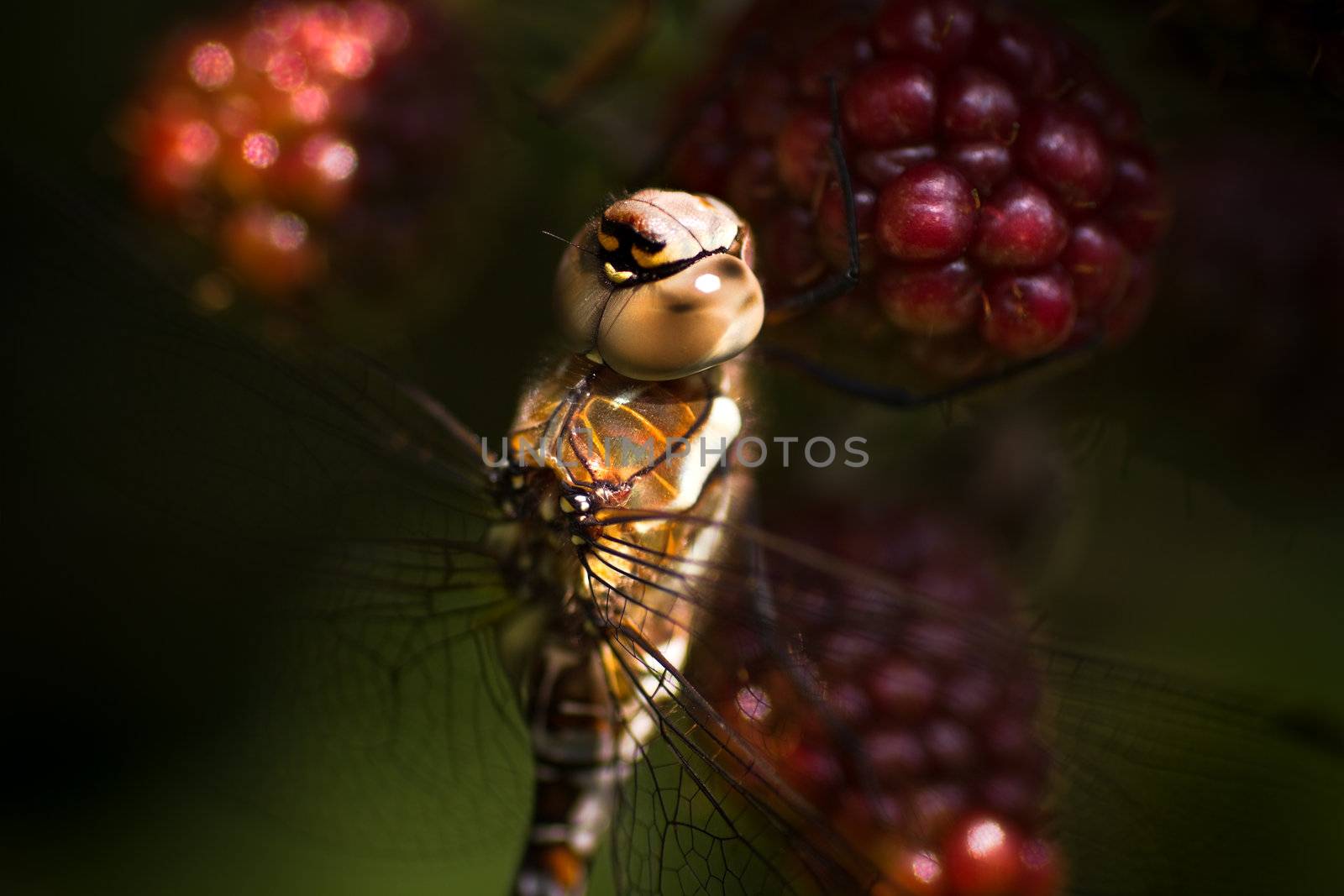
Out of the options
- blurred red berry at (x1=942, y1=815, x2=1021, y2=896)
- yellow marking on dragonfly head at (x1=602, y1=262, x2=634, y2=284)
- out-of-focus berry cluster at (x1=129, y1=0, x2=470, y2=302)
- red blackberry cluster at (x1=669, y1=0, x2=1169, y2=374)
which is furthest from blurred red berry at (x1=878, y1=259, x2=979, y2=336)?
out-of-focus berry cluster at (x1=129, y1=0, x2=470, y2=302)

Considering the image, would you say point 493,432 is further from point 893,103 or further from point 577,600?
point 893,103

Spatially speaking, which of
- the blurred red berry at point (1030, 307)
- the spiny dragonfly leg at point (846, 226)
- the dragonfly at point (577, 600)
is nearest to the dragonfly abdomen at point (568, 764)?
the dragonfly at point (577, 600)

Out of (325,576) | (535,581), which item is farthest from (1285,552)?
(325,576)

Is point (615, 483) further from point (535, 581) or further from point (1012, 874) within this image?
point (1012, 874)

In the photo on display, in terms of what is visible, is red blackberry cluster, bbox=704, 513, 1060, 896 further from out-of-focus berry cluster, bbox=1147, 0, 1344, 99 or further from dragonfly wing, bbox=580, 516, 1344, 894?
out-of-focus berry cluster, bbox=1147, 0, 1344, 99

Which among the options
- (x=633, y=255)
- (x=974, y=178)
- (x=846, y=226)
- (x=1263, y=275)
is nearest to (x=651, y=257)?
(x=633, y=255)

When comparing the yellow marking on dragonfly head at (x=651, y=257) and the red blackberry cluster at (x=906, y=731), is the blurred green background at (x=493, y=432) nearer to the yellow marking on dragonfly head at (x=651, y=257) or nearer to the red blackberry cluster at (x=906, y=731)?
the red blackberry cluster at (x=906, y=731)
